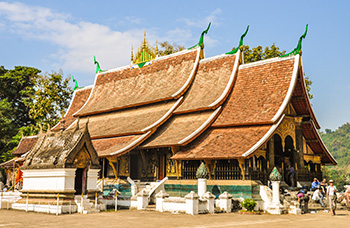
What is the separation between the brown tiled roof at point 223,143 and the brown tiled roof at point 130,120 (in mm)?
2914

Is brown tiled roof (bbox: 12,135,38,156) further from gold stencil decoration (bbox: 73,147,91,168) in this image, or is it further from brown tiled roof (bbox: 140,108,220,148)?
gold stencil decoration (bbox: 73,147,91,168)

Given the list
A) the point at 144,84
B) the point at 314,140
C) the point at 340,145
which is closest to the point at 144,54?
the point at 144,84

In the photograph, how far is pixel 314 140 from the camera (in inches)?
809

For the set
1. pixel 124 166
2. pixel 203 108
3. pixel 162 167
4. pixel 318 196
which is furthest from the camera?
pixel 124 166

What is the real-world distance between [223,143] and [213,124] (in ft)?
5.65

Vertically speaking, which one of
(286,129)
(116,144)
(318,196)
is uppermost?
(286,129)

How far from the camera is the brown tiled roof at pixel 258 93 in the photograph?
57.9 ft

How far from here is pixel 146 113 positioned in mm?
22109

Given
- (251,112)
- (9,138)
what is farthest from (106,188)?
(9,138)

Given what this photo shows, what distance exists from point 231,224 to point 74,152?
632 centimetres

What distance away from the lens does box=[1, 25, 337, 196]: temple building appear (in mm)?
16859

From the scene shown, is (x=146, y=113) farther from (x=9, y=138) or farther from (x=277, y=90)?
(x=9, y=138)

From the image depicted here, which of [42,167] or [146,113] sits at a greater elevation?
[146,113]

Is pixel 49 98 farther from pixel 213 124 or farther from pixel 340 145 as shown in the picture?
pixel 340 145
